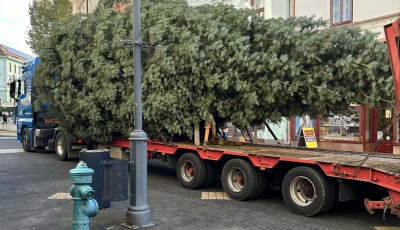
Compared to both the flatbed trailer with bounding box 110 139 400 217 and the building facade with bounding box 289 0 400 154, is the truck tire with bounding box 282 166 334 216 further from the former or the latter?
the building facade with bounding box 289 0 400 154

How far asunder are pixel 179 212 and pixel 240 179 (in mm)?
1609

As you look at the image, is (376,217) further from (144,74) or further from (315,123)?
(315,123)

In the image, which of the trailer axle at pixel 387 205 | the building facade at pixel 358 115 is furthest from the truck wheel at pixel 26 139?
the trailer axle at pixel 387 205

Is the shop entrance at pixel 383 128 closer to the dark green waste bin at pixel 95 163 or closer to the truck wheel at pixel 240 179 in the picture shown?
the truck wheel at pixel 240 179

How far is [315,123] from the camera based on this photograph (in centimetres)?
1777

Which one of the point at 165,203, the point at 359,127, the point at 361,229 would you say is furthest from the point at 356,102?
the point at 359,127

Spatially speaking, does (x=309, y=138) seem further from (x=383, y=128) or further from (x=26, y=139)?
(x=26, y=139)

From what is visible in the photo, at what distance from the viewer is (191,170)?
9.36m

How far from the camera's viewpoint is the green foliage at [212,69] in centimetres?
799

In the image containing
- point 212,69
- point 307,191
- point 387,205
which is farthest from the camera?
point 212,69

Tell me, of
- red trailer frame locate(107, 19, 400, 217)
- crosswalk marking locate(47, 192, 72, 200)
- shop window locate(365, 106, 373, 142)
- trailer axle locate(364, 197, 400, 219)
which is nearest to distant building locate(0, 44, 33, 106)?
shop window locate(365, 106, 373, 142)

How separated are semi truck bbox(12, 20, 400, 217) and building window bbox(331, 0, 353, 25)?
353 inches

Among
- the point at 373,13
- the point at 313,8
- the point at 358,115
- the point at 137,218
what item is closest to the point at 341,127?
the point at 358,115

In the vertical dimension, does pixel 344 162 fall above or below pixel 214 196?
above
